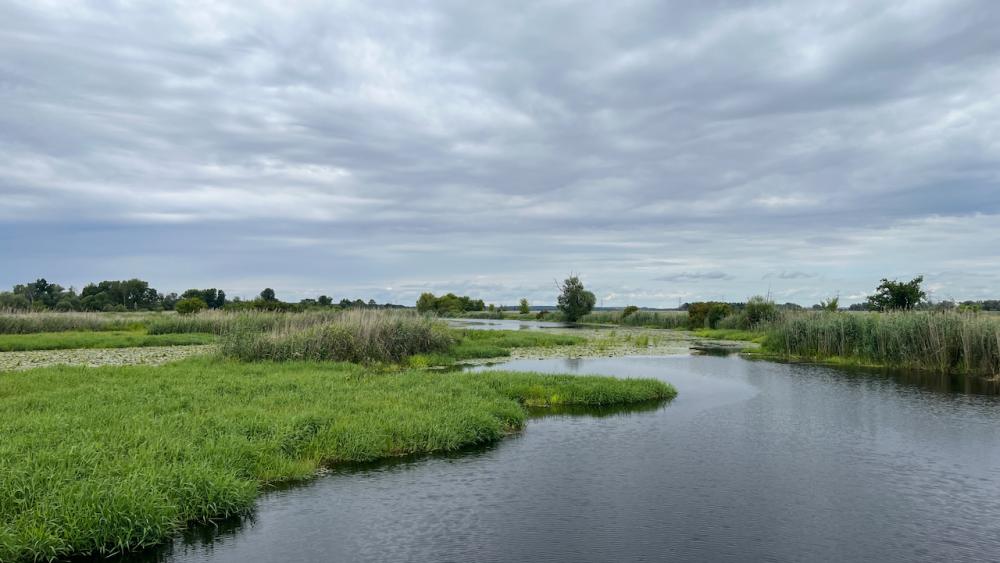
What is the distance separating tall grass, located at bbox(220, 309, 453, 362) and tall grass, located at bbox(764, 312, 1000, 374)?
72.4 feet

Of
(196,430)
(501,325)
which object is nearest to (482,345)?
→ (196,430)

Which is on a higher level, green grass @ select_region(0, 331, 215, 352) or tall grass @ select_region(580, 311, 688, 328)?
tall grass @ select_region(580, 311, 688, 328)

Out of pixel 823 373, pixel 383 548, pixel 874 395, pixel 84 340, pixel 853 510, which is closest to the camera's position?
pixel 383 548

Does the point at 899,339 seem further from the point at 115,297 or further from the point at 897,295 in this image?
the point at 115,297

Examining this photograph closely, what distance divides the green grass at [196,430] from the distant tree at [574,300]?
248 feet

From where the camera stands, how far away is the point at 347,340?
92.3 ft

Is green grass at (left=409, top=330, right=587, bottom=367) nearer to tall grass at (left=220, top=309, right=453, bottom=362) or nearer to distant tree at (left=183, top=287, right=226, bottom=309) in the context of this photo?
tall grass at (left=220, top=309, right=453, bottom=362)

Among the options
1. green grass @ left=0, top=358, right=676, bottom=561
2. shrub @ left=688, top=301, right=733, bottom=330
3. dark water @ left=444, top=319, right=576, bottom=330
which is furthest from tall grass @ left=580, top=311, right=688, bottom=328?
green grass @ left=0, top=358, right=676, bottom=561

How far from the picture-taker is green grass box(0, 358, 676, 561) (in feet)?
28.1

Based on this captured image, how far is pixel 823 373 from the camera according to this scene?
29328mm

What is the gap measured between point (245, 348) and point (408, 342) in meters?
7.97

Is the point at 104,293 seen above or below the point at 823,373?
above

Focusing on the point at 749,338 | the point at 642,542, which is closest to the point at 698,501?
the point at 642,542

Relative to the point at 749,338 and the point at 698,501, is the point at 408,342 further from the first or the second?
the point at 749,338
